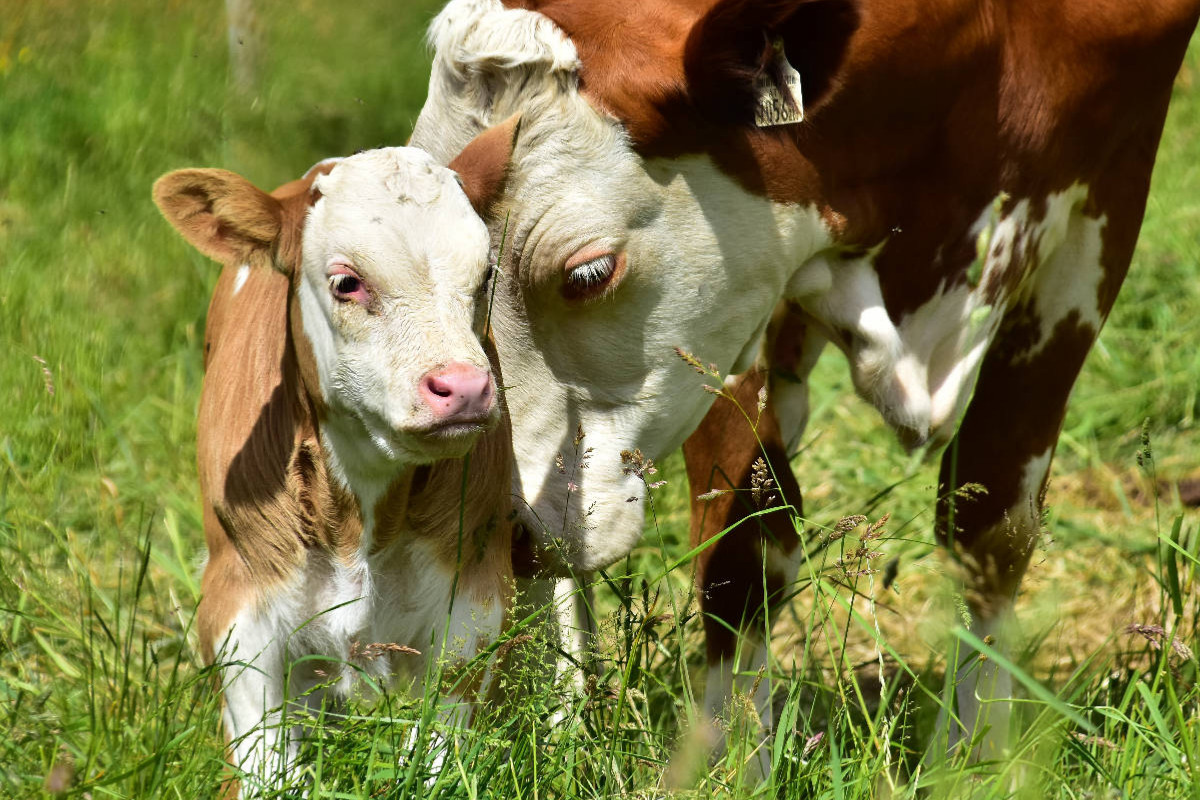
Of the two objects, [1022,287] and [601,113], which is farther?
[1022,287]

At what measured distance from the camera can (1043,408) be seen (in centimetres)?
324

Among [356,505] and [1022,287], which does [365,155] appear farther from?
[1022,287]

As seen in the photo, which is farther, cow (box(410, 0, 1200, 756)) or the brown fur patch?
cow (box(410, 0, 1200, 756))

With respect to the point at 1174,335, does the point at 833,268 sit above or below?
above

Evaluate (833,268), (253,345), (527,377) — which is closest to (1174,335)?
(833,268)

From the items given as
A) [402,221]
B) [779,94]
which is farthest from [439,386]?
[779,94]

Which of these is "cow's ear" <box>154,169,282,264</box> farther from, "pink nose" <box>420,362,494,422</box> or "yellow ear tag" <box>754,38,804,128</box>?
"yellow ear tag" <box>754,38,804,128</box>

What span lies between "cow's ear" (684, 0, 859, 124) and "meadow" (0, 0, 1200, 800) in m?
0.79

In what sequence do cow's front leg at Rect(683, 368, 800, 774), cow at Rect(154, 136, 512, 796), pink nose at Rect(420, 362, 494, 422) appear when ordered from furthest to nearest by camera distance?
cow's front leg at Rect(683, 368, 800, 774)
cow at Rect(154, 136, 512, 796)
pink nose at Rect(420, 362, 494, 422)

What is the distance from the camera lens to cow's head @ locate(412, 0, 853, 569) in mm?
2553

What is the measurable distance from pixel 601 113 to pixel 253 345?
78 cm

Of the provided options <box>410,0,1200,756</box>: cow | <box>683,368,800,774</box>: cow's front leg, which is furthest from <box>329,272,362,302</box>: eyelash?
<box>683,368,800,774</box>: cow's front leg

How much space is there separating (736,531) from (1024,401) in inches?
28.3

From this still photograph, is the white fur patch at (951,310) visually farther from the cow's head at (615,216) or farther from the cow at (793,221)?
the cow's head at (615,216)
